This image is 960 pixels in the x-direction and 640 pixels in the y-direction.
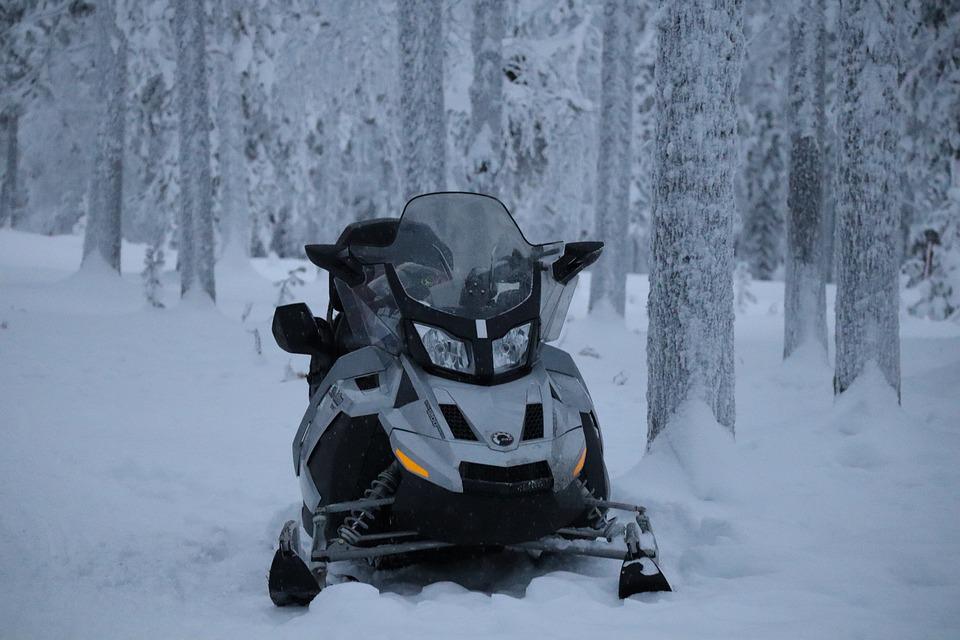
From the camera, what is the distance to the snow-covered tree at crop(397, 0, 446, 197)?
12031 mm

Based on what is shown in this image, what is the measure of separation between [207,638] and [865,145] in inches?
255

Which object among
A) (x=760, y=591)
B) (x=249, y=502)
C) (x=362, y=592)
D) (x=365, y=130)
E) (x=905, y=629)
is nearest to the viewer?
(x=905, y=629)

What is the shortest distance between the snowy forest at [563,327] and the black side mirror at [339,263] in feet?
2.82

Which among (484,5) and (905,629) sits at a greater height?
(484,5)

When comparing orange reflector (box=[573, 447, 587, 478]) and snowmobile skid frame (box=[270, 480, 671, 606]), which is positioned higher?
orange reflector (box=[573, 447, 587, 478])

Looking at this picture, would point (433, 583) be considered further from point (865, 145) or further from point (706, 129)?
point (865, 145)

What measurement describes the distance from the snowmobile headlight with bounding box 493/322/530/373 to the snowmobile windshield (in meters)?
0.12

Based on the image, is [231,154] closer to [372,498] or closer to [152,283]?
[152,283]

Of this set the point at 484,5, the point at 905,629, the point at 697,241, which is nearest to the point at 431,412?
the point at 905,629

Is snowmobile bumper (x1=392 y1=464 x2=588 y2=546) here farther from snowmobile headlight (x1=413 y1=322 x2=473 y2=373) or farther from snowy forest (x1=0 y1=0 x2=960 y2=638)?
snowmobile headlight (x1=413 y1=322 x2=473 y2=373)

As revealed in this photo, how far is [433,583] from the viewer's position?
3748mm

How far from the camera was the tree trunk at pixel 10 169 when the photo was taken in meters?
31.1

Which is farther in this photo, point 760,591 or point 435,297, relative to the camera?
point 435,297

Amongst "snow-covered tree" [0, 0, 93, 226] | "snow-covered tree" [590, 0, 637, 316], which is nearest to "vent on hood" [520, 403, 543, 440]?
"snow-covered tree" [590, 0, 637, 316]
